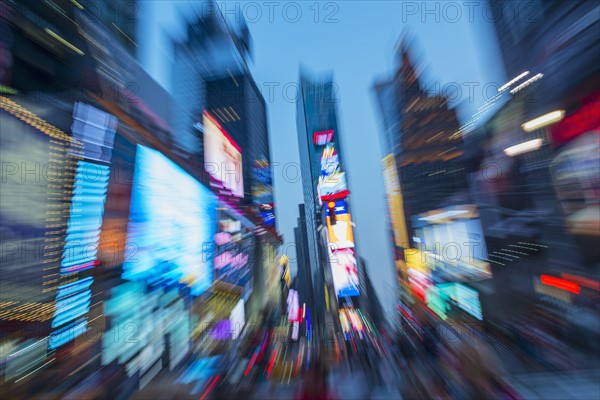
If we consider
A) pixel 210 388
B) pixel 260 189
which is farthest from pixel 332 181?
pixel 210 388

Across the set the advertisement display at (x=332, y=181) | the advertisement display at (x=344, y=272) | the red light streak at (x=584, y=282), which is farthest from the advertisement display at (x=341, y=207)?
the red light streak at (x=584, y=282)

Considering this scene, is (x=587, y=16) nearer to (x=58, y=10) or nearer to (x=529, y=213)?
(x=529, y=213)

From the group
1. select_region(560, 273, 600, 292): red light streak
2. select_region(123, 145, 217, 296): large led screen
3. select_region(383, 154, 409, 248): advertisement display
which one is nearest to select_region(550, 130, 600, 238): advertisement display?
select_region(560, 273, 600, 292): red light streak

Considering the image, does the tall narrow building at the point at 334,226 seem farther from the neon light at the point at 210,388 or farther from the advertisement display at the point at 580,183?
the neon light at the point at 210,388

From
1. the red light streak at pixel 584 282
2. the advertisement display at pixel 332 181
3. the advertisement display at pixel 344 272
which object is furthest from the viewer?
the advertisement display at pixel 332 181

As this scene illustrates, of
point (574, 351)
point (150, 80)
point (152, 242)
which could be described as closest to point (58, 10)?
point (152, 242)
